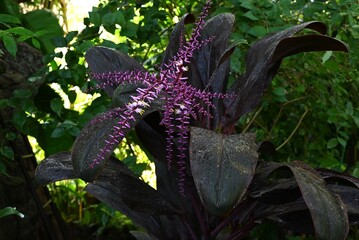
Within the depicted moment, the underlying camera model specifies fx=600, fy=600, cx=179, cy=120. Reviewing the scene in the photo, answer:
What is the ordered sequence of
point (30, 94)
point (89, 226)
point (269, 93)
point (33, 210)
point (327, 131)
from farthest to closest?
point (89, 226), point (33, 210), point (327, 131), point (269, 93), point (30, 94)

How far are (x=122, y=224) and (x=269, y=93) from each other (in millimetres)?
1211

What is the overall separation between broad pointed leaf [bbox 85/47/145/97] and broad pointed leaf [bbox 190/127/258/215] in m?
0.44

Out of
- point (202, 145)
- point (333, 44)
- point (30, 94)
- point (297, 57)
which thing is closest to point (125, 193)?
point (202, 145)

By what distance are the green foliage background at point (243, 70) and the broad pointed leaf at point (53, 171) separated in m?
0.41

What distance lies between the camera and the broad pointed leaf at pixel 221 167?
1149 millimetres

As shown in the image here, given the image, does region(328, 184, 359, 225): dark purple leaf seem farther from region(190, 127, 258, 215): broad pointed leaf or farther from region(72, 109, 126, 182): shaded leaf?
region(72, 109, 126, 182): shaded leaf

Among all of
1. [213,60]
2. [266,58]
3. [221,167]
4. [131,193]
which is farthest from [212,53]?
[221,167]

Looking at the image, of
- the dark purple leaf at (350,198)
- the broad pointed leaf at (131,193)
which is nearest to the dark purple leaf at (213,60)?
the broad pointed leaf at (131,193)

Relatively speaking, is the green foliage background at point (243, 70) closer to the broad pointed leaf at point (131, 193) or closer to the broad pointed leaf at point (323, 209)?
the broad pointed leaf at point (131, 193)

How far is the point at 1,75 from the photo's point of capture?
2793mm

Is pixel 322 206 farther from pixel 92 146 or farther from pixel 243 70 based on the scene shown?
pixel 243 70

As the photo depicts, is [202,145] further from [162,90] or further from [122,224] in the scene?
[122,224]

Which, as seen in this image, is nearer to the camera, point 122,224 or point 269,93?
point 269,93

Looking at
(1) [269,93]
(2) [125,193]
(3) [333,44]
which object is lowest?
(1) [269,93]
